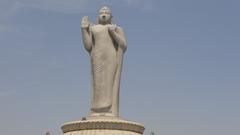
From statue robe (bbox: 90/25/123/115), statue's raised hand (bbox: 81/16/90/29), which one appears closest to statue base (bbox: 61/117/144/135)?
statue robe (bbox: 90/25/123/115)

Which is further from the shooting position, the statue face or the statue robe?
the statue face

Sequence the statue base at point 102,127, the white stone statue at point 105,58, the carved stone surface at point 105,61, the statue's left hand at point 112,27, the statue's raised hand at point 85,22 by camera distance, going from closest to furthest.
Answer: the statue base at point 102,127 → the carved stone surface at point 105,61 → the white stone statue at point 105,58 → the statue's left hand at point 112,27 → the statue's raised hand at point 85,22

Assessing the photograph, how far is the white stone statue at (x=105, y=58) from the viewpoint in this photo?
1622 centimetres

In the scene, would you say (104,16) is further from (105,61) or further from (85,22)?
(105,61)

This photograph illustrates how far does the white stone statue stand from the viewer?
1622cm

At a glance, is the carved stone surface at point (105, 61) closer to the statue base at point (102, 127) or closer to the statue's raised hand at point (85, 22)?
the statue's raised hand at point (85, 22)

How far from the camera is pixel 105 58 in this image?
16469 mm

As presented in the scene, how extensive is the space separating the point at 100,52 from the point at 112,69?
0.69m

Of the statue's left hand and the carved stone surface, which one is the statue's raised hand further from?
the statue's left hand

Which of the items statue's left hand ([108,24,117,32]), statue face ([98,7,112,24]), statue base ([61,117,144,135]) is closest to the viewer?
statue base ([61,117,144,135])

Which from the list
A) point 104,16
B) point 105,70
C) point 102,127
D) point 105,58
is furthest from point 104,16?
point 102,127

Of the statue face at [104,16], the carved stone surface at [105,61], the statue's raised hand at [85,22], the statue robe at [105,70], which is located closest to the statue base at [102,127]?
the carved stone surface at [105,61]

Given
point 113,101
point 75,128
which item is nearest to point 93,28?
point 113,101

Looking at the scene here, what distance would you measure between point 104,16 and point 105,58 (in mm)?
1518
